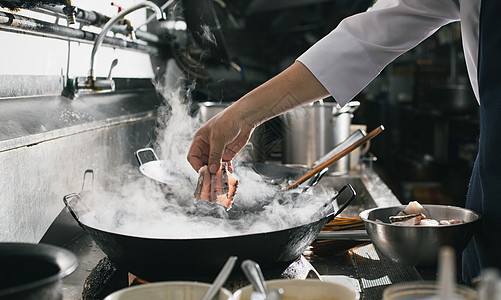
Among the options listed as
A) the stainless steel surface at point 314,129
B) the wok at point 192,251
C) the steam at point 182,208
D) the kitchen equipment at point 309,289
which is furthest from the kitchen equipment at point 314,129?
the kitchen equipment at point 309,289

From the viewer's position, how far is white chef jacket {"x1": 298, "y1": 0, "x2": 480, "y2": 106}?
1249mm

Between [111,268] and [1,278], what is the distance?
0.47 metres

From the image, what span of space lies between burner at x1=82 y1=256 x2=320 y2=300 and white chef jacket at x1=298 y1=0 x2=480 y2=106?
0.44m

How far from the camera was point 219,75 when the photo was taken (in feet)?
13.3

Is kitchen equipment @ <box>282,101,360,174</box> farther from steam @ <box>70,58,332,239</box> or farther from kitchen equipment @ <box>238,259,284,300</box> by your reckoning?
kitchen equipment @ <box>238,259,284,300</box>

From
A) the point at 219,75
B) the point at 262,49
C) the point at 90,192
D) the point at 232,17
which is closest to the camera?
the point at 90,192

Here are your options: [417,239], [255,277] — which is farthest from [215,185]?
[255,277]

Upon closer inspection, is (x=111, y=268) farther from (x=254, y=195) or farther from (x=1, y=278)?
(x=254, y=195)

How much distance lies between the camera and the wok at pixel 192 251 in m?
1.01

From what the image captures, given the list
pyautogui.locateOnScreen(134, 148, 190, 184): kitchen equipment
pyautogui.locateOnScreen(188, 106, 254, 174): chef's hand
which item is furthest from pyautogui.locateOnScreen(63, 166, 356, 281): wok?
pyautogui.locateOnScreen(134, 148, 190, 184): kitchen equipment

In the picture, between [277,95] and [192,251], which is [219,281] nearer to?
[192,251]

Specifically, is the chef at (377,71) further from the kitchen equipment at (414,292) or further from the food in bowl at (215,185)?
the kitchen equipment at (414,292)

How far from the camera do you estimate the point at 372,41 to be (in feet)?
4.23

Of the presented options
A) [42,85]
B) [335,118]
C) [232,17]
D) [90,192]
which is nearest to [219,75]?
[232,17]
